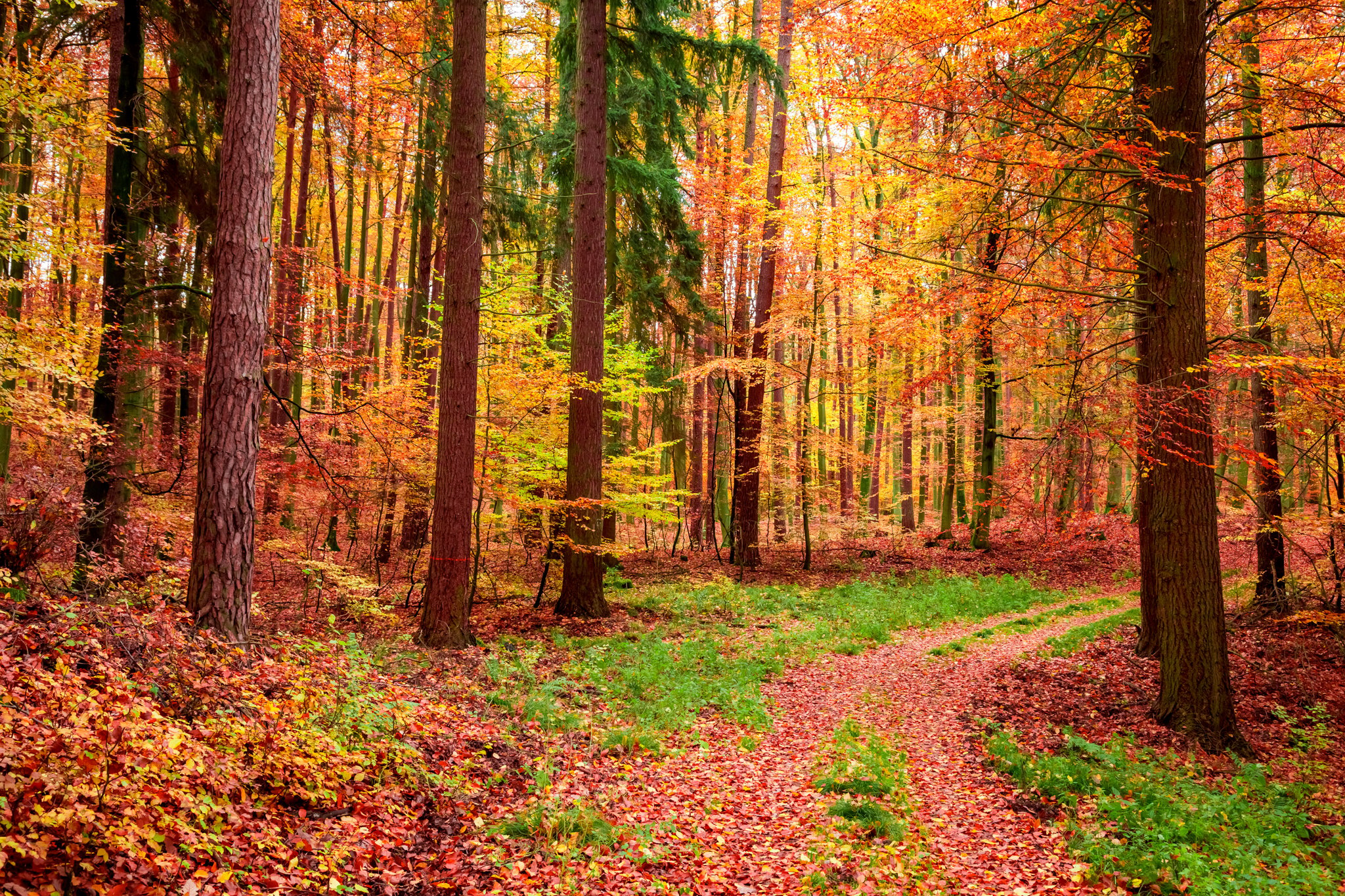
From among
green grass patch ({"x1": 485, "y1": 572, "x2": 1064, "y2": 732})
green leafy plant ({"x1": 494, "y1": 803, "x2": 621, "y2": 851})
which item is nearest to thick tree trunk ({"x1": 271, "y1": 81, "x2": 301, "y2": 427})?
green grass patch ({"x1": 485, "y1": 572, "x2": 1064, "y2": 732})

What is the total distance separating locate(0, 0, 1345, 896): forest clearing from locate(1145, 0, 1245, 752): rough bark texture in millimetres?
44

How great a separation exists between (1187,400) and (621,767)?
6.52 meters

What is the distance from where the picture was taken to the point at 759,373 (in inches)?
637

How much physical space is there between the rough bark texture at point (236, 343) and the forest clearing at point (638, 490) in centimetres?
3

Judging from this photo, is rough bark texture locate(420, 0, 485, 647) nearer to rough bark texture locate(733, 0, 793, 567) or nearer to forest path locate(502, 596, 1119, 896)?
forest path locate(502, 596, 1119, 896)

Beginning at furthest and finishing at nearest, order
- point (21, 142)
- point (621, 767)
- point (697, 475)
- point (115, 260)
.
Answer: point (697, 475)
point (21, 142)
point (115, 260)
point (621, 767)

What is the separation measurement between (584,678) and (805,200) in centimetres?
1270

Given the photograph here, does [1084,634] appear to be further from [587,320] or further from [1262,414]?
[587,320]

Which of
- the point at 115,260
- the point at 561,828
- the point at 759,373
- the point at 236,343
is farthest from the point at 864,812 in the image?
the point at 759,373

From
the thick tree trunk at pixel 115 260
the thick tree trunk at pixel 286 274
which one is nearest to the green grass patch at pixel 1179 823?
the thick tree trunk at pixel 115 260

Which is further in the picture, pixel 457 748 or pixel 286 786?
pixel 457 748

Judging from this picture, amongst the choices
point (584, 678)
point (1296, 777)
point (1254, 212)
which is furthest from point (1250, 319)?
point (584, 678)

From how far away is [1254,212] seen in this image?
7.36 metres

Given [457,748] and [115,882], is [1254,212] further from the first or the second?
[115,882]
